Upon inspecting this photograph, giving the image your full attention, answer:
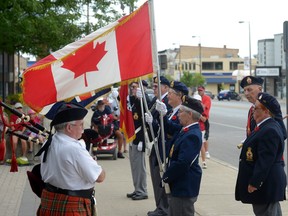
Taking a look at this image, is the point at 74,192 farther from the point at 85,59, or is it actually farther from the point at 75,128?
the point at 85,59

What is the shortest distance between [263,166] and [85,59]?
2.30 m

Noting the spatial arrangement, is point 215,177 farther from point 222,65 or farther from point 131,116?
point 222,65

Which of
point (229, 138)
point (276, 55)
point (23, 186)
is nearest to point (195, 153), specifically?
point (23, 186)

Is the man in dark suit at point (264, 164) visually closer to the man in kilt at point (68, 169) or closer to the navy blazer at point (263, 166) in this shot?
the navy blazer at point (263, 166)

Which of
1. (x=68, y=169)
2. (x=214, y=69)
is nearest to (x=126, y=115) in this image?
(x=68, y=169)

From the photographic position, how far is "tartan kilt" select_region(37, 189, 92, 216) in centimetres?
472

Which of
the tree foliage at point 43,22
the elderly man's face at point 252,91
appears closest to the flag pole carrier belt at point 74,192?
the elderly man's face at point 252,91

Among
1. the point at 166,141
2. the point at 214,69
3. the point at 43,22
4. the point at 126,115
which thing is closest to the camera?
the point at 166,141

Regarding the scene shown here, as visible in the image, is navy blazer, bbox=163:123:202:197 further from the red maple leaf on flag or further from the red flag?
the red flag

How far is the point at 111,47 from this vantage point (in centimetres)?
661

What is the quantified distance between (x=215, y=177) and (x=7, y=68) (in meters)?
22.7

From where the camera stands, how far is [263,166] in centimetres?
549

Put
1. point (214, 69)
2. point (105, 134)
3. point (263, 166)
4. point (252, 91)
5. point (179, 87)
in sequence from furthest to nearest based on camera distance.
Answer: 1. point (214, 69)
2. point (105, 134)
3. point (179, 87)
4. point (252, 91)
5. point (263, 166)

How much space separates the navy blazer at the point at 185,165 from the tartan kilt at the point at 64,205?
49.0 inches
